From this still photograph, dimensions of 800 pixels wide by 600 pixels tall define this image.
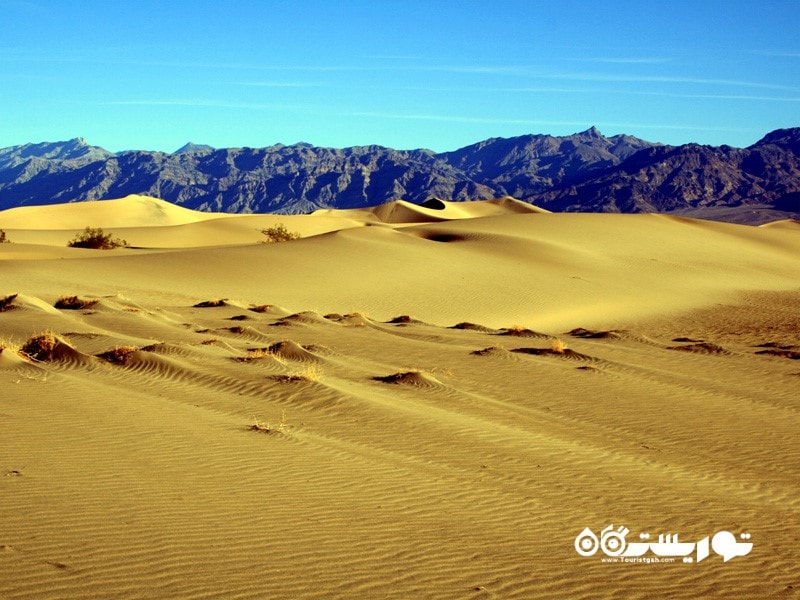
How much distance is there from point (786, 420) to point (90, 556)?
36.8 ft

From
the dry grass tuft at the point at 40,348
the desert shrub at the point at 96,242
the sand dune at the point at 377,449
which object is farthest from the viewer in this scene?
the desert shrub at the point at 96,242

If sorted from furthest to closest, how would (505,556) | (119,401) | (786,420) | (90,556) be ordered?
(786,420), (119,401), (505,556), (90,556)

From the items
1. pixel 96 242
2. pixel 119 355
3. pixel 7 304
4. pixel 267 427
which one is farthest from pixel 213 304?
pixel 96 242

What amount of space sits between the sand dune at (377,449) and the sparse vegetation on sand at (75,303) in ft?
0.49

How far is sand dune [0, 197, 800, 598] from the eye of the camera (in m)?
6.81

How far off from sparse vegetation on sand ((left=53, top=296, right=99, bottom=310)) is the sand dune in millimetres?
149

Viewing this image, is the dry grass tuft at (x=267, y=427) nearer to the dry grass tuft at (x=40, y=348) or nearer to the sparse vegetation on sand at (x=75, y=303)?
the dry grass tuft at (x=40, y=348)

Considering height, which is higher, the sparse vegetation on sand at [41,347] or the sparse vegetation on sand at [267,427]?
the sparse vegetation on sand at [41,347]

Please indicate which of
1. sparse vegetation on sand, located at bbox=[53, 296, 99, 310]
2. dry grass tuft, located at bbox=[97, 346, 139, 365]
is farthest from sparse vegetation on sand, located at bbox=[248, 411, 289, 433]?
sparse vegetation on sand, located at bbox=[53, 296, 99, 310]

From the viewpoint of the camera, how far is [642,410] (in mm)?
14672

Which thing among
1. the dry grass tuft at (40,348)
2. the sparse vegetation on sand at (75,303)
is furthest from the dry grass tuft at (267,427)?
the sparse vegetation on sand at (75,303)

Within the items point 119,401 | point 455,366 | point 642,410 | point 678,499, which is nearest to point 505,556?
point 678,499

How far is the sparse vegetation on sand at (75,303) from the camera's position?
2305 cm

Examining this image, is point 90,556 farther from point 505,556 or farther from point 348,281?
point 348,281
